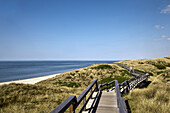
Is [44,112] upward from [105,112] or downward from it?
downward

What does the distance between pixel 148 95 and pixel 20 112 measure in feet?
30.0

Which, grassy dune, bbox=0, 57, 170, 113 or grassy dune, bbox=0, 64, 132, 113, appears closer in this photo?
grassy dune, bbox=0, 57, 170, 113

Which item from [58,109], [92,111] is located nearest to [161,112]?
[92,111]

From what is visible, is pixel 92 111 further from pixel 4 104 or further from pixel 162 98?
pixel 4 104

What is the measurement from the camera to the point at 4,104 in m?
8.31

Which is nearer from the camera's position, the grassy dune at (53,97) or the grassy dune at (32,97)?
the grassy dune at (53,97)

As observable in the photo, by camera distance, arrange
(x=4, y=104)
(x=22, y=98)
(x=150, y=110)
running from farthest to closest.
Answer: (x=22, y=98) → (x=4, y=104) → (x=150, y=110)

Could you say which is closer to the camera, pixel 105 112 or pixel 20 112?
pixel 105 112

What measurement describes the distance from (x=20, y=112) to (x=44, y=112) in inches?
55.0

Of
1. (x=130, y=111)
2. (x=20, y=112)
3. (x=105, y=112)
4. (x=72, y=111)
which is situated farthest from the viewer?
(x=20, y=112)

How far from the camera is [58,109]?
7.63 feet

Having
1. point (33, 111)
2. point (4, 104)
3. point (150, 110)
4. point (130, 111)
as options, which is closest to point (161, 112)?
point (150, 110)

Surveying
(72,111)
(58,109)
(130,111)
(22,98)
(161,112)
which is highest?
(58,109)

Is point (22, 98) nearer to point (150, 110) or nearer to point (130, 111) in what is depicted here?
point (130, 111)
